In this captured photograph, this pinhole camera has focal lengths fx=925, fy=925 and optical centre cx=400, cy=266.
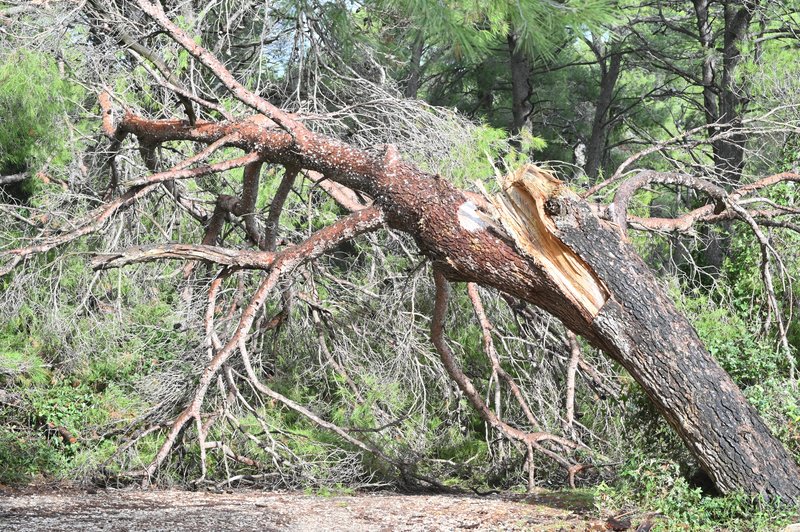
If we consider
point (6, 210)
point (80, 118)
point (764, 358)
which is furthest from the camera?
point (80, 118)

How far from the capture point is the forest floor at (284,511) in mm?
4828

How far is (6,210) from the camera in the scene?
6688 millimetres

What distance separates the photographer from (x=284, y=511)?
5367 mm

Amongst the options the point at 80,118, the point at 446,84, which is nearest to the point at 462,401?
the point at 80,118

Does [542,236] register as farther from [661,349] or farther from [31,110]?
[31,110]

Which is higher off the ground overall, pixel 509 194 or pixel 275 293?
pixel 509 194

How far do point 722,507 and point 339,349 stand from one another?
330 centimetres

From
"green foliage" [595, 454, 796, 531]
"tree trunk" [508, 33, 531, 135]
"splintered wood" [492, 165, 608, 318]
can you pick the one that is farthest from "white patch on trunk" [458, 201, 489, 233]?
"tree trunk" [508, 33, 531, 135]

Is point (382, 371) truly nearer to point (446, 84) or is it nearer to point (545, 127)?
point (446, 84)

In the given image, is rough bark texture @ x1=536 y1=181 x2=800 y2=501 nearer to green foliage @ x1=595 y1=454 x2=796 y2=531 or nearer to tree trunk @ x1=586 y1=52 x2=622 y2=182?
green foliage @ x1=595 y1=454 x2=796 y2=531

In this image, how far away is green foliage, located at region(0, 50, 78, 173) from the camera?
6832 mm

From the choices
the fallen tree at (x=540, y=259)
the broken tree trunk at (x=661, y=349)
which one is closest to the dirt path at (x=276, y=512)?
the fallen tree at (x=540, y=259)

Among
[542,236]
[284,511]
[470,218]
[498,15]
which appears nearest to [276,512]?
[284,511]

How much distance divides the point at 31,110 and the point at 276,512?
382 cm
